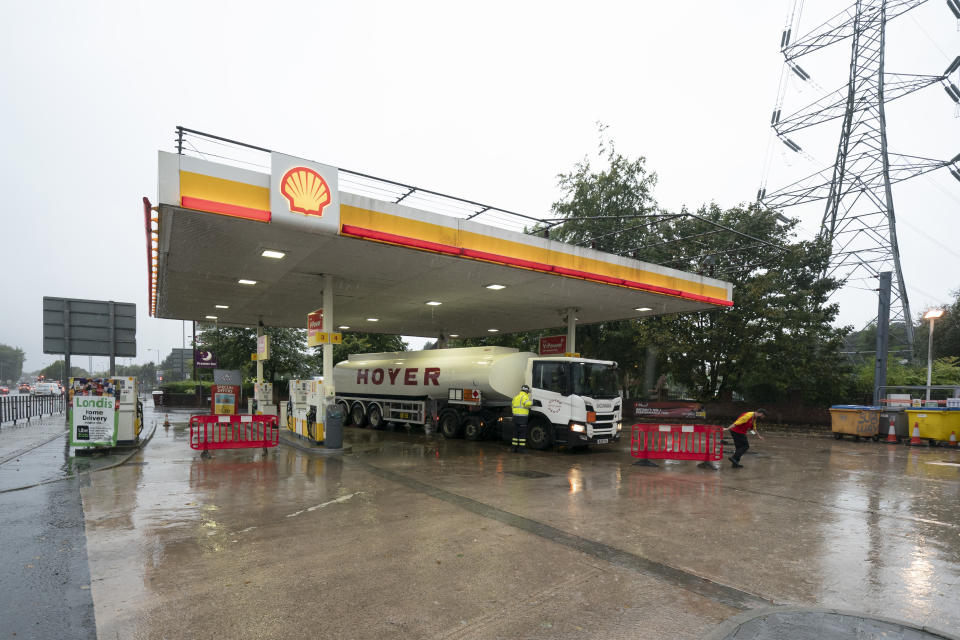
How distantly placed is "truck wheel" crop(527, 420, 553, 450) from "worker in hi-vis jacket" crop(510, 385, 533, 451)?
0.48 meters

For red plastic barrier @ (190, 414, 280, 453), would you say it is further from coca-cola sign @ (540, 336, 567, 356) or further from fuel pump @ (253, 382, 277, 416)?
coca-cola sign @ (540, 336, 567, 356)

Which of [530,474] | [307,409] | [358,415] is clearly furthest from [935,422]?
[358,415]

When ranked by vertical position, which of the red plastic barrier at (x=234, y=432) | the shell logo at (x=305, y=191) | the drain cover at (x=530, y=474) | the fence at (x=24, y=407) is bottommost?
the fence at (x=24, y=407)

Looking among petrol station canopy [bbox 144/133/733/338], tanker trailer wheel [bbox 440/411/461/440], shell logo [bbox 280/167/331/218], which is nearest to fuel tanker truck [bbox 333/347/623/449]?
tanker trailer wheel [bbox 440/411/461/440]

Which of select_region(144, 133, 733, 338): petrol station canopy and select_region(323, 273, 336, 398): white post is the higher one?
select_region(144, 133, 733, 338): petrol station canopy

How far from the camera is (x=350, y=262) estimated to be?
12.3 m

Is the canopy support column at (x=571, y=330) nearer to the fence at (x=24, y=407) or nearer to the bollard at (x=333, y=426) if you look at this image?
the bollard at (x=333, y=426)

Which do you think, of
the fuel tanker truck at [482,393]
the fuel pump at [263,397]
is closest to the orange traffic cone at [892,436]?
the fuel tanker truck at [482,393]

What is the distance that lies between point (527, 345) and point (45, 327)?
24.1 meters

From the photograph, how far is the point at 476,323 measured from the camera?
2373 cm

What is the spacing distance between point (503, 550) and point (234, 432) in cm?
1038

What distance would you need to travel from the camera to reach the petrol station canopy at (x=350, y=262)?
8930 millimetres

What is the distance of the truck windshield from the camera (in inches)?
522

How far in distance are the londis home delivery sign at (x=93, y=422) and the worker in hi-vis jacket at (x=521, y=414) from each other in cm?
1003
